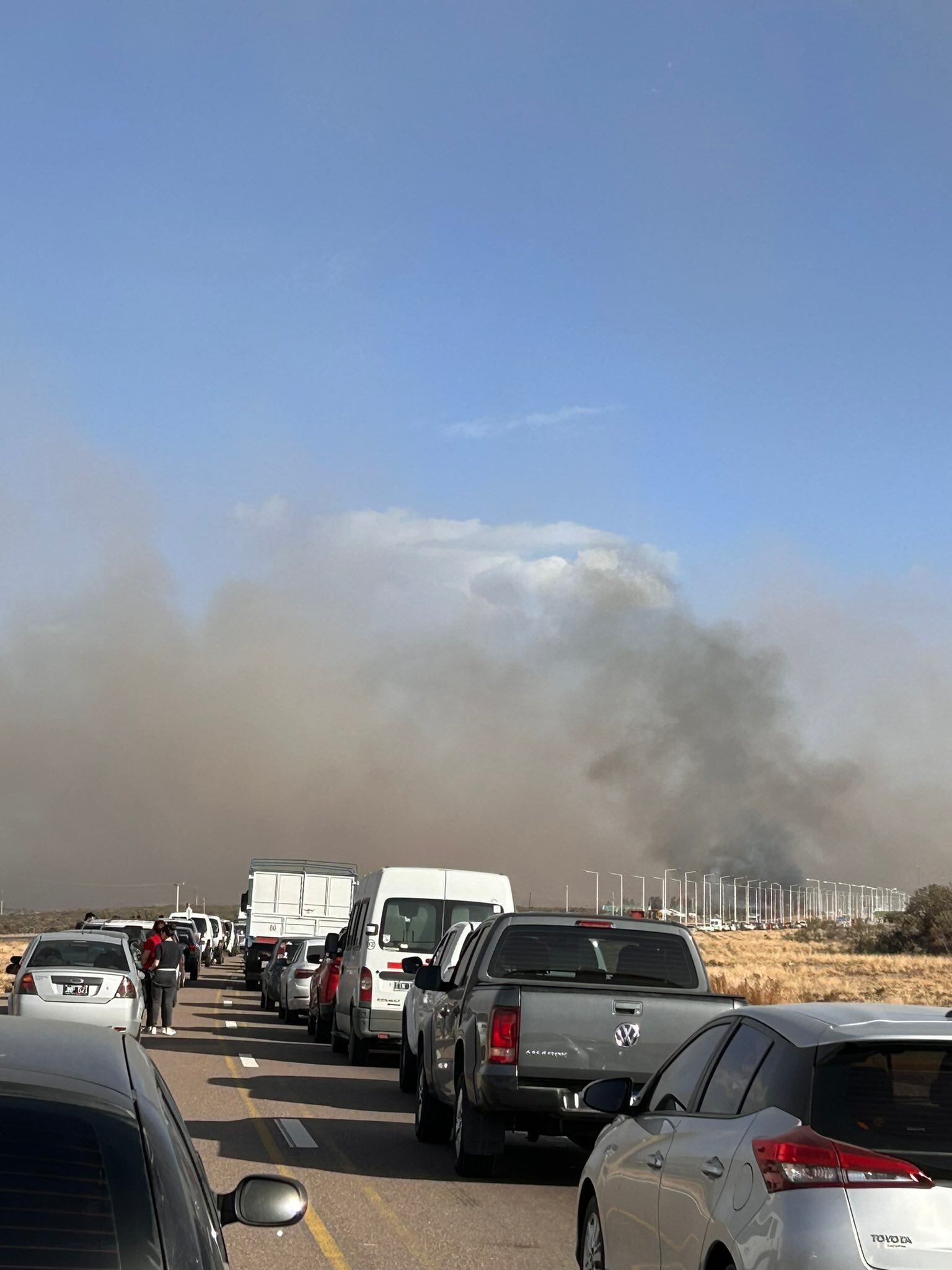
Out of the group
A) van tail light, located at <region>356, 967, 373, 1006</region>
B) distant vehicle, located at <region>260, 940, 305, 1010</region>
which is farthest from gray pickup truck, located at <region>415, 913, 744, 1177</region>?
distant vehicle, located at <region>260, 940, 305, 1010</region>

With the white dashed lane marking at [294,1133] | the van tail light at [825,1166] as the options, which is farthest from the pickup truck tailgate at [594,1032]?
the van tail light at [825,1166]

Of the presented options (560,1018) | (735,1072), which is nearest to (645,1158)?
(735,1072)

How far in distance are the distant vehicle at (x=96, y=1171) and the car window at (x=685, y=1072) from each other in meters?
2.79

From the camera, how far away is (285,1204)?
427 centimetres

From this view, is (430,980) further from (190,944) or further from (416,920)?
(190,944)

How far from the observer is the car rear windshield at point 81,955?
2045 centimetres

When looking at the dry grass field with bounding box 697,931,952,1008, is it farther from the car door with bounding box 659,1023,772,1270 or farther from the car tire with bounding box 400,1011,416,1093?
the car door with bounding box 659,1023,772,1270

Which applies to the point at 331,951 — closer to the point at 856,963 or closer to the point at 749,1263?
the point at 749,1263

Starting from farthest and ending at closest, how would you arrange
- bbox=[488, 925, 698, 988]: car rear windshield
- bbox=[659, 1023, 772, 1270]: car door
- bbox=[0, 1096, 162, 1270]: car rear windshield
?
1. bbox=[488, 925, 698, 988]: car rear windshield
2. bbox=[659, 1023, 772, 1270]: car door
3. bbox=[0, 1096, 162, 1270]: car rear windshield

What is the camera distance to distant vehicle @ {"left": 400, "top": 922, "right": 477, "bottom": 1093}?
15797 mm

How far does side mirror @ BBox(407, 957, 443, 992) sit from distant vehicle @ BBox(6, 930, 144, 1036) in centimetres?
738

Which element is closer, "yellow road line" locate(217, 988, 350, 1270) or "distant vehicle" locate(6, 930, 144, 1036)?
"yellow road line" locate(217, 988, 350, 1270)

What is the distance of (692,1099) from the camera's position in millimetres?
6227

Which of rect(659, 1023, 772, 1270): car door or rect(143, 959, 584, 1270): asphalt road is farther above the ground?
rect(659, 1023, 772, 1270): car door
